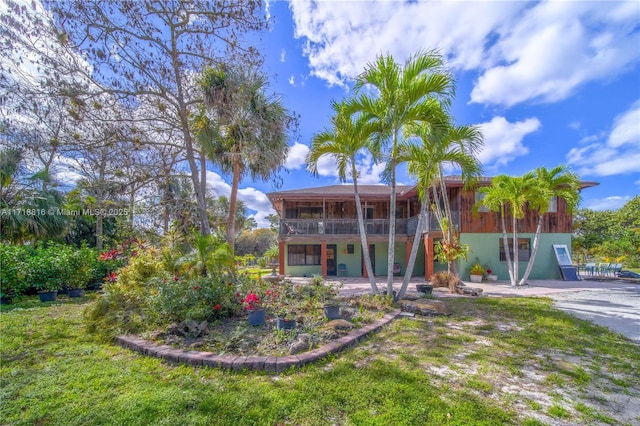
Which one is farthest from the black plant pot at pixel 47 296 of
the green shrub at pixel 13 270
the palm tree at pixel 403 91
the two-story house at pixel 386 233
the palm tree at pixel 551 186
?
the palm tree at pixel 551 186

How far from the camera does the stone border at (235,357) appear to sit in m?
3.45

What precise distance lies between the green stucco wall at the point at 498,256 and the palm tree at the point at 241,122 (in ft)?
32.9

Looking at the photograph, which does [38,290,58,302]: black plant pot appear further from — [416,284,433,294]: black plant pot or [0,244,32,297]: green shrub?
[416,284,433,294]: black plant pot

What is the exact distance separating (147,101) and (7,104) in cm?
275

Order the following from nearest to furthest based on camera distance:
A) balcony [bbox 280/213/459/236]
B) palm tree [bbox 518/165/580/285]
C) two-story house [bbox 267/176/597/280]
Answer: palm tree [bbox 518/165/580/285], two-story house [bbox 267/176/597/280], balcony [bbox 280/213/459/236]

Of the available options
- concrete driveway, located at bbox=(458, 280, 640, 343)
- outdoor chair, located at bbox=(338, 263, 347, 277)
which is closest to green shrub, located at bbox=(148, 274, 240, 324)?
concrete driveway, located at bbox=(458, 280, 640, 343)

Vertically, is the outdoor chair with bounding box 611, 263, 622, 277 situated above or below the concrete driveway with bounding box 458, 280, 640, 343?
above

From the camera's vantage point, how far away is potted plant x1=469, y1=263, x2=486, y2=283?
1259cm

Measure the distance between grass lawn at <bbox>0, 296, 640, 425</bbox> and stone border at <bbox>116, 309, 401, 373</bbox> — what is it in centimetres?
11

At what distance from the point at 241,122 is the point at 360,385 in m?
7.89

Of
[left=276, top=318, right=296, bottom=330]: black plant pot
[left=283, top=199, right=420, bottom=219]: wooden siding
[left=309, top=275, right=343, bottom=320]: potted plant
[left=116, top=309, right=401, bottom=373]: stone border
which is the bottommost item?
[left=116, top=309, right=401, bottom=373]: stone border

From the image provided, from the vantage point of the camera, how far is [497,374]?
3.41 metres

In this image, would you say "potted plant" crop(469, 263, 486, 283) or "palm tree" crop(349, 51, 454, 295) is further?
"potted plant" crop(469, 263, 486, 283)

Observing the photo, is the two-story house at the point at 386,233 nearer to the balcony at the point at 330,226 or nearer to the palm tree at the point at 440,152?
the balcony at the point at 330,226
